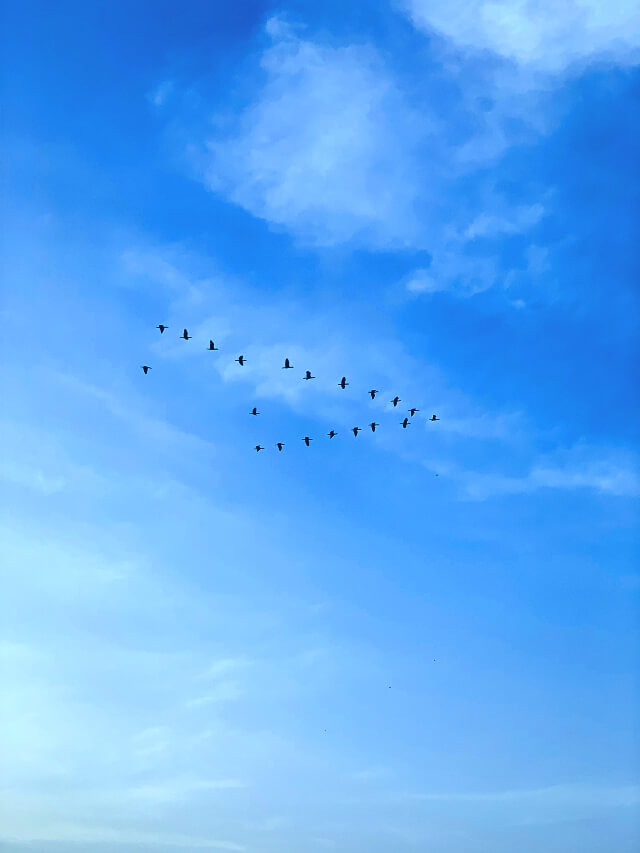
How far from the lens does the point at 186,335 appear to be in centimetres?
7256

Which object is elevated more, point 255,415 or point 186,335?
point 186,335

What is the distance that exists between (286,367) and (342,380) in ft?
23.1

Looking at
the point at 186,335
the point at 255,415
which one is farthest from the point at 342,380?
the point at 186,335

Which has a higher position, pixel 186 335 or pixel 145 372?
pixel 186 335

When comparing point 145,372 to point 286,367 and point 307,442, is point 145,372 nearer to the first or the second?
point 286,367

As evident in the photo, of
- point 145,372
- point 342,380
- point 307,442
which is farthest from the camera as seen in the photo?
point 307,442

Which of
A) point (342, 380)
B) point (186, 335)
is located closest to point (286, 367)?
point (342, 380)

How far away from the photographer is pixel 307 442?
81.9 meters

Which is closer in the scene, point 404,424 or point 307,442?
point 404,424

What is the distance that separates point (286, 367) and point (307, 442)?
13986mm

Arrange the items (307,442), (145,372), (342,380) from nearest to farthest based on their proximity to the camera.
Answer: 1. (145,372)
2. (342,380)
3. (307,442)

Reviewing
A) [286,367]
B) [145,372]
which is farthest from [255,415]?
[145,372]

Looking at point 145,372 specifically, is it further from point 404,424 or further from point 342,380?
point 404,424

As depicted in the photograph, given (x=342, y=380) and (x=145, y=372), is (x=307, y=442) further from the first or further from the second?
(x=145, y=372)
